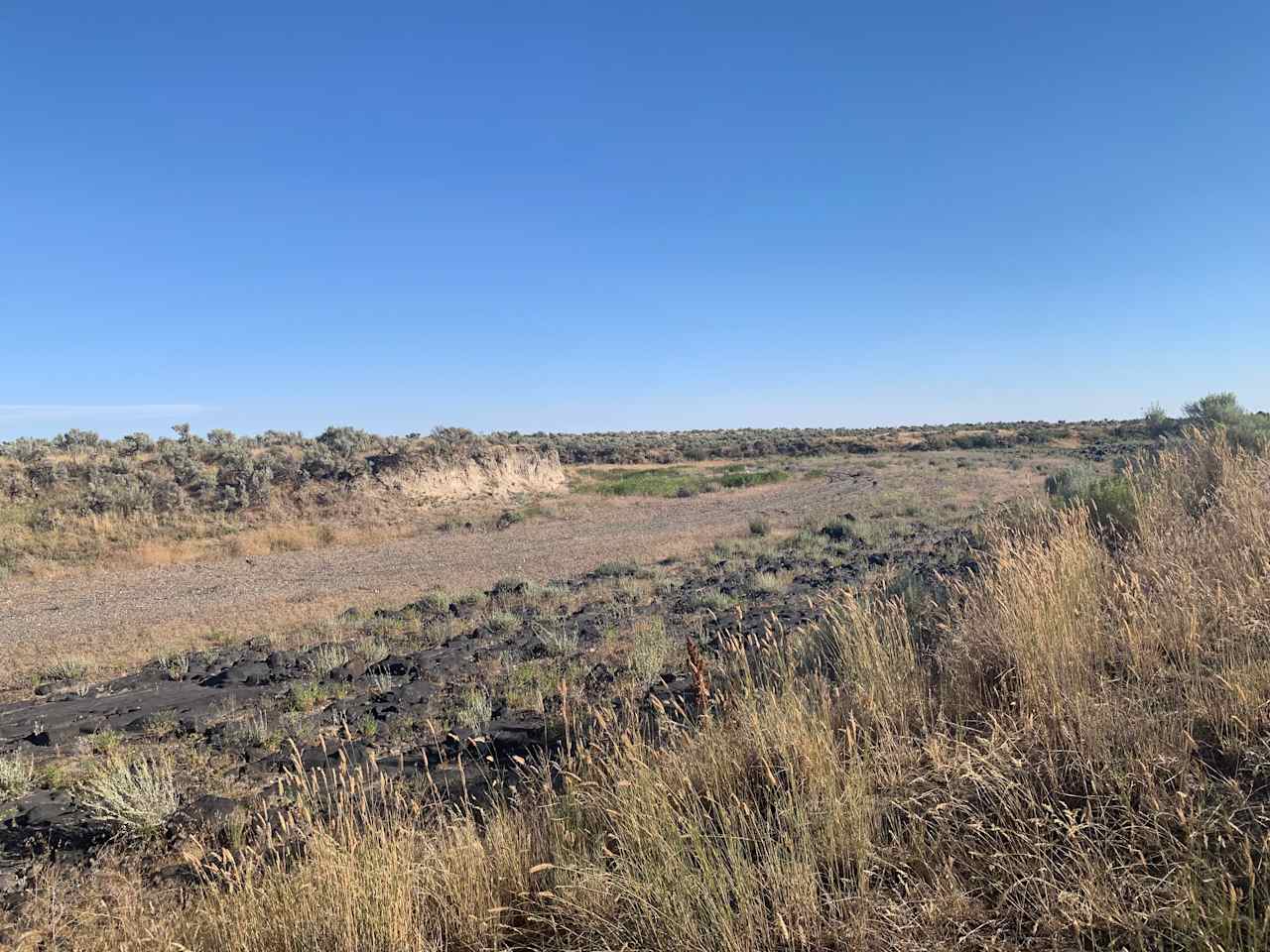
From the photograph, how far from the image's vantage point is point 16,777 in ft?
17.6

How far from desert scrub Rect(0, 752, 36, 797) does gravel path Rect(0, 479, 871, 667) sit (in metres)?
5.68

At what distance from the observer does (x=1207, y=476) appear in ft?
25.0

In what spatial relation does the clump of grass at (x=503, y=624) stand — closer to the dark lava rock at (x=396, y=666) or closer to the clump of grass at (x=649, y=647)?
the dark lava rock at (x=396, y=666)

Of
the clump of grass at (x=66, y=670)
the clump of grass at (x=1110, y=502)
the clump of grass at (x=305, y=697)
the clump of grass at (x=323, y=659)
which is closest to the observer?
the clump of grass at (x=1110, y=502)

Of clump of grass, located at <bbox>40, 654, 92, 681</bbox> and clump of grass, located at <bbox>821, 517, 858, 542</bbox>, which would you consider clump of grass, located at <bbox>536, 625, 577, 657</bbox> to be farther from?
clump of grass, located at <bbox>821, 517, 858, 542</bbox>

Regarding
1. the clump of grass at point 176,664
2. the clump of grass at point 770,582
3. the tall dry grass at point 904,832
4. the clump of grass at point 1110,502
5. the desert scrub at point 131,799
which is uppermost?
the clump of grass at point 1110,502

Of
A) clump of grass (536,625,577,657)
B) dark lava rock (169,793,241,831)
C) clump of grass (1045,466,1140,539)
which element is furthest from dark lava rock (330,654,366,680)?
clump of grass (1045,466,1140,539)

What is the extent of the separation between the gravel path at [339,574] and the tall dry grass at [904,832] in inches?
412

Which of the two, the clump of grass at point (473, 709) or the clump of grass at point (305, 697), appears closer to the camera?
the clump of grass at point (473, 709)

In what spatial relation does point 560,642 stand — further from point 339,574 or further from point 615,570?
point 339,574

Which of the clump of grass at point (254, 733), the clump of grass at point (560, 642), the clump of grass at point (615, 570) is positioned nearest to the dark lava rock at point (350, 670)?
the clump of grass at point (254, 733)

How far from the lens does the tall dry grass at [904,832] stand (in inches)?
87.7

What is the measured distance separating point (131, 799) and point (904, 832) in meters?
5.14

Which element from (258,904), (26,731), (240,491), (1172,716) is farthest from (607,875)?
(240,491)
